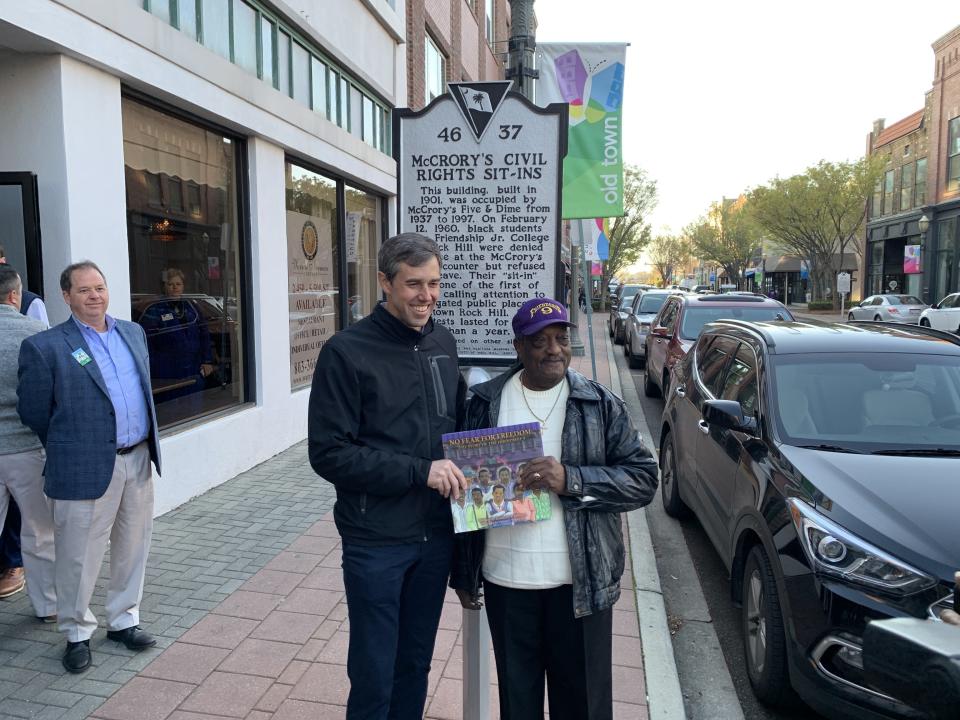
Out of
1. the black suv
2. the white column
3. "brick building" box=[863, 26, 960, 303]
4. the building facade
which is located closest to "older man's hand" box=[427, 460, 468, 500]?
the black suv

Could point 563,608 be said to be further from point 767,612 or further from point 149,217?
point 149,217

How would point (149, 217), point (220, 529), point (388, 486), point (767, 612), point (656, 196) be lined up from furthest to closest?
point (656, 196), point (149, 217), point (220, 529), point (767, 612), point (388, 486)

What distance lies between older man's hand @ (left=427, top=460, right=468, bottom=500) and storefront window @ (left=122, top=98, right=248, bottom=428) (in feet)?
14.2

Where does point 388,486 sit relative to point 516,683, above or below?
above

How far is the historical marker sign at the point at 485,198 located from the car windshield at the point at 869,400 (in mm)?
1742

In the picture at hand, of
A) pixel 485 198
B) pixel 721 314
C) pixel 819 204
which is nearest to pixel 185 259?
pixel 485 198

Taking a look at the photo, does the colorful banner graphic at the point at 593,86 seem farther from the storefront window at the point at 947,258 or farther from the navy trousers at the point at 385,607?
the storefront window at the point at 947,258

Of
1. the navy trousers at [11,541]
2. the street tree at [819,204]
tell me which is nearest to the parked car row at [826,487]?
the navy trousers at [11,541]

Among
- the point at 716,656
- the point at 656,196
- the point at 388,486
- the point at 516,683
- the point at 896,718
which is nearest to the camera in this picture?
the point at 388,486

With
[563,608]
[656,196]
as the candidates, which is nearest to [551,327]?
[563,608]

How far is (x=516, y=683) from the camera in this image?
A: 254cm

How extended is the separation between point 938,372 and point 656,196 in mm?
45499

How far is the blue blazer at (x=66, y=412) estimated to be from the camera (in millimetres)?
3455

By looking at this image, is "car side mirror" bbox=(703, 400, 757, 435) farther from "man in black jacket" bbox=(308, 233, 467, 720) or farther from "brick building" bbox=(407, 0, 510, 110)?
"brick building" bbox=(407, 0, 510, 110)
